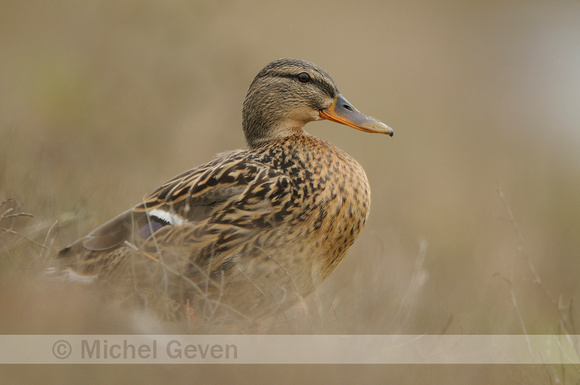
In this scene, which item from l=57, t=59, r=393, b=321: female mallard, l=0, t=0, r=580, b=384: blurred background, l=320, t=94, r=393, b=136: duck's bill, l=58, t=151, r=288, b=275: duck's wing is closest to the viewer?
l=0, t=0, r=580, b=384: blurred background

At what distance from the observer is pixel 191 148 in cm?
838

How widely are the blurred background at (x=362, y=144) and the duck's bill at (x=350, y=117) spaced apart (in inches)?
38.3

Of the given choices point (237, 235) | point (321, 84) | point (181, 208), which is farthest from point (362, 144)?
point (237, 235)

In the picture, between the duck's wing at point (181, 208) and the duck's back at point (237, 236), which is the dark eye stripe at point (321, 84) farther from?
the duck's wing at point (181, 208)

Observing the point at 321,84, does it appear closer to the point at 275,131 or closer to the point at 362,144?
the point at 275,131

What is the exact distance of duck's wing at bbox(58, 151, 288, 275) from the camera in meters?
3.92

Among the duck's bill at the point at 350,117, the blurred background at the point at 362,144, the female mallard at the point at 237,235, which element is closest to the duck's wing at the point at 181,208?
the female mallard at the point at 237,235

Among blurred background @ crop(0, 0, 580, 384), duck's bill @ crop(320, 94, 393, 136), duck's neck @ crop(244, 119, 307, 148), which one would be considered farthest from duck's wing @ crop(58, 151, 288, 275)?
duck's bill @ crop(320, 94, 393, 136)

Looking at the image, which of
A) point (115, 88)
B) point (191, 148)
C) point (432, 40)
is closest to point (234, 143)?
point (191, 148)

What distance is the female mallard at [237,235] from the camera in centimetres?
367

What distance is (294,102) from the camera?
15.1 feet

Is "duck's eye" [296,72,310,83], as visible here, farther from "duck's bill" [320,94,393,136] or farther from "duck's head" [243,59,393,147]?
"duck's bill" [320,94,393,136]

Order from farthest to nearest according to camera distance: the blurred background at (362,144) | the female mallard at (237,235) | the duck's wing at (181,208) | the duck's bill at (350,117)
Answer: the duck's bill at (350,117), the duck's wing at (181,208), the female mallard at (237,235), the blurred background at (362,144)

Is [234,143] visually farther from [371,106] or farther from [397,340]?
[397,340]
